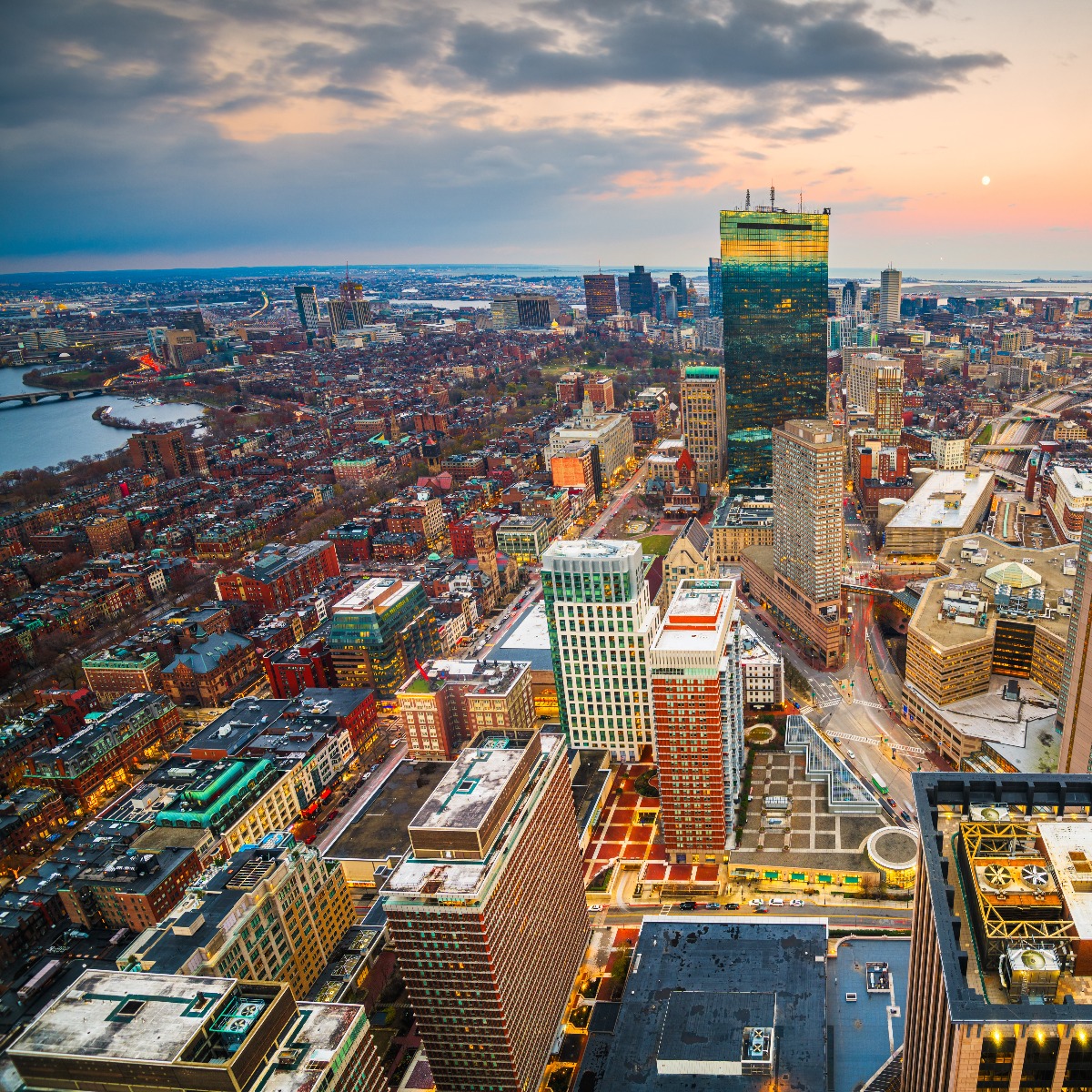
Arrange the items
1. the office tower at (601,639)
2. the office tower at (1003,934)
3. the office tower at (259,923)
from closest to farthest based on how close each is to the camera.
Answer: the office tower at (1003,934) → the office tower at (259,923) → the office tower at (601,639)

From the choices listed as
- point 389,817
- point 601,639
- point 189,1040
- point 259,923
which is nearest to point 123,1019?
point 189,1040

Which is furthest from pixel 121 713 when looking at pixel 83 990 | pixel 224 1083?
pixel 224 1083

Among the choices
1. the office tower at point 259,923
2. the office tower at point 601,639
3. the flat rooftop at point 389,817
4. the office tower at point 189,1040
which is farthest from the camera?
the office tower at point 601,639

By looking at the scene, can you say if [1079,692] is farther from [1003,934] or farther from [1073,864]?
[1003,934]

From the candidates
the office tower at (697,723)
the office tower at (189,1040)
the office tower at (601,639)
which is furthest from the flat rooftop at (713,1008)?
the office tower at (601,639)

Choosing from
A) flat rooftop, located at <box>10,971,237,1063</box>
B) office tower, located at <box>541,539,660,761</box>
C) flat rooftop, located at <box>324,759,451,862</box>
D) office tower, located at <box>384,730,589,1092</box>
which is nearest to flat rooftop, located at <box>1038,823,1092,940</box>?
office tower, located at <box>384,730,589,1092</box>

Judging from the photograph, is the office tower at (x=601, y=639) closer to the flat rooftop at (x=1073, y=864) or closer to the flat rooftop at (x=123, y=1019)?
the flat rooftop at (x=123, y=1019)
